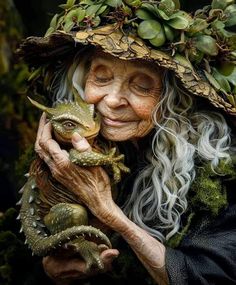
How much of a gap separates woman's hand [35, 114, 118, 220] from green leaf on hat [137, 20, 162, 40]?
1.41 feet

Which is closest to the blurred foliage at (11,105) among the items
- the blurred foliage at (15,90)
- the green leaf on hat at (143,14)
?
the blurred foliage at (15,90)

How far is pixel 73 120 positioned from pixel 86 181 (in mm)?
193

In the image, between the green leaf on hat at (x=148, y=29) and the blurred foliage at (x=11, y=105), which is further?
the blurred foliage at (x=11, y=105)

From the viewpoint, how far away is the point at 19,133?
12.5 feet

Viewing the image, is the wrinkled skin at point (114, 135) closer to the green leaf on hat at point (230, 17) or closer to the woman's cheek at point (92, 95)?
the woman's cheek at point (92, 95)

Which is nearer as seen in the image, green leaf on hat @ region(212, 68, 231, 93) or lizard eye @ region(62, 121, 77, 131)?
lizard eye @ region(62, 121, 77, 131)

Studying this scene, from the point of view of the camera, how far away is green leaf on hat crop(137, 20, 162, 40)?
241 cm

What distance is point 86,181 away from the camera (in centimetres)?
245

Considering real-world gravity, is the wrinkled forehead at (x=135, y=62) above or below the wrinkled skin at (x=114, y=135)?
above

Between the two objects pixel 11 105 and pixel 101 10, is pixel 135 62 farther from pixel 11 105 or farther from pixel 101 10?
pixel 11 105

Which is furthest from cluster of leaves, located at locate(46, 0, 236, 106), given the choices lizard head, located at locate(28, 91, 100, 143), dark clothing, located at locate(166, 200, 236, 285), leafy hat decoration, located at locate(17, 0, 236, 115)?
dark clothing, located at locate(166, 200, 236, 285)

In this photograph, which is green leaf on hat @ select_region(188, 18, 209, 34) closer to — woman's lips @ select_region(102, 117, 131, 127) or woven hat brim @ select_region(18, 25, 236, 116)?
woven hat brim @ select_region(18, 25, 236, 116)

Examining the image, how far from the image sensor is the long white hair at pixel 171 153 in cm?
251

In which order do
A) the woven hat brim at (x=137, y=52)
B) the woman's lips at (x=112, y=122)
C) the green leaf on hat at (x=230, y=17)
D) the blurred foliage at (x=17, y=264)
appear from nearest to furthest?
the woven hat brim at (x=137, y=52) < the woman's lips at (x=112, y=122) < the green leaf on hat at (x=230, y=17) < the blurred foliage at (x=17, y=264)
